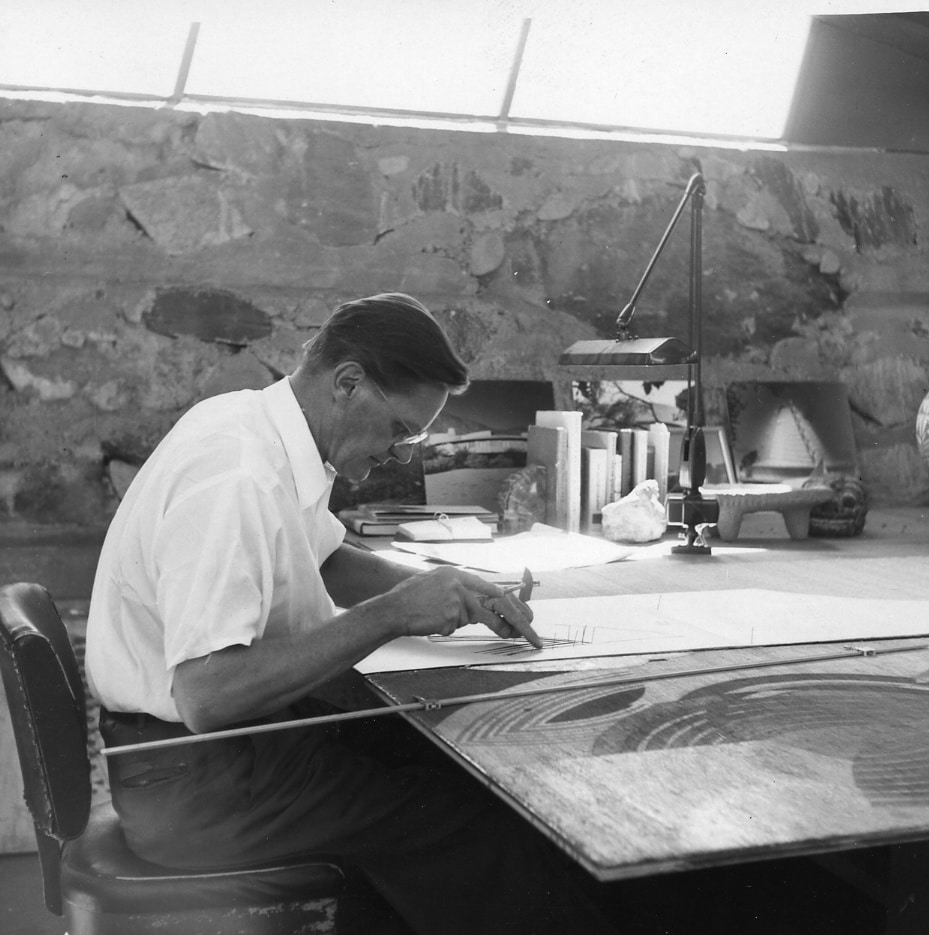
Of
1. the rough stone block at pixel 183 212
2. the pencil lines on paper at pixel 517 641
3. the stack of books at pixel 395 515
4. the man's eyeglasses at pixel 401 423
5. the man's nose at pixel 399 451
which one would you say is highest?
the rough stone block at pixel 183 212

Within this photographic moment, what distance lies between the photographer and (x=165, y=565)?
1.55 m

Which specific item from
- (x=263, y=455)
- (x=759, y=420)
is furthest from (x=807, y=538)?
(x=263, y=455)

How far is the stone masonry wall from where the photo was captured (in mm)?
3162

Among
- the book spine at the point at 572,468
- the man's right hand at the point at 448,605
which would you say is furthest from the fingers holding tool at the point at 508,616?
the book spine at the point at 572,468

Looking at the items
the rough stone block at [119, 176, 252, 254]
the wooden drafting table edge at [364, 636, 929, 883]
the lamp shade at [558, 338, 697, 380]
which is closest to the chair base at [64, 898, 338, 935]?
the wooden drafting table edge at [364, 636, 929, 883]

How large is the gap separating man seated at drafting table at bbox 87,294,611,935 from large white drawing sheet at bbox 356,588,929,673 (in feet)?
0.25

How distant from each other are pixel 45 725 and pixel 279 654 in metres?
0.35

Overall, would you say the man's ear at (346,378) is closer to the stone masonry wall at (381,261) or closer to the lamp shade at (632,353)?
the lamp shade at (632,353)

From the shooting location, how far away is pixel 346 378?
73.7 inches

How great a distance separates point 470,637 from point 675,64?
241cm

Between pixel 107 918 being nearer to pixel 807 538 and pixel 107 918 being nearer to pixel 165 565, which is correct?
pixel 165 565

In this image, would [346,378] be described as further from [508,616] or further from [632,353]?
[632,353]

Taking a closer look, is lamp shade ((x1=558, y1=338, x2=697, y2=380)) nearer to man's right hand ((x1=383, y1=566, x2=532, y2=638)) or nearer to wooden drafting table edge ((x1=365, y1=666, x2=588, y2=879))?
man's right hand ((x1=383, y1=566, x2=532, y2=638))

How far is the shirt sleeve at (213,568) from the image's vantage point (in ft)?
4.93
